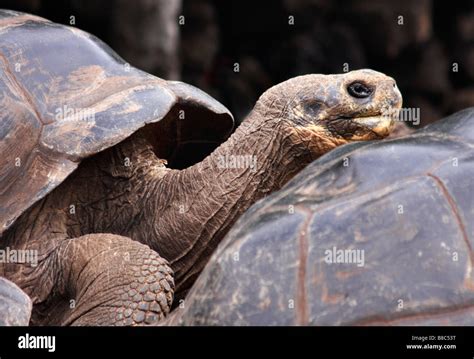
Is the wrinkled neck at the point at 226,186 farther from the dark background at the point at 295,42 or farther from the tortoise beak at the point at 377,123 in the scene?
the dark background at the point at 295,42

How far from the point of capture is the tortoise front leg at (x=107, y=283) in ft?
9.87

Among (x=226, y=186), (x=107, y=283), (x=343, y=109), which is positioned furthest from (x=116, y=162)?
(x=343, y=109)

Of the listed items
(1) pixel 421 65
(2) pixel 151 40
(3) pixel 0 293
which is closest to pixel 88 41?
(3) pixel 0 293

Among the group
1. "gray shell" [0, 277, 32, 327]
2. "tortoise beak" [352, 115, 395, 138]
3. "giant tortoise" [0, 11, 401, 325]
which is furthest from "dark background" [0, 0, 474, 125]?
"gray shell" [0, 277, 32, 327]

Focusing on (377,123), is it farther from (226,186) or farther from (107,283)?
(107,283)

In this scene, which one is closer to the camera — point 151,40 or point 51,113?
point 51,113

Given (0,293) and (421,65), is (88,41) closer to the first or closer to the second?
(0,293)

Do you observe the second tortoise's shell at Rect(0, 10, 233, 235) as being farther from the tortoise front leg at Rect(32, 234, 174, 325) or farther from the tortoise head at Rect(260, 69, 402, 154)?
the tortoise head at Rect(260, 69, 402, 154)

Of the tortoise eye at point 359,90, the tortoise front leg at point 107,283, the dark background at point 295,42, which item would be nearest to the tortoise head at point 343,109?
the tortoise eye at point 359,90

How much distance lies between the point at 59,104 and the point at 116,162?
0.30m

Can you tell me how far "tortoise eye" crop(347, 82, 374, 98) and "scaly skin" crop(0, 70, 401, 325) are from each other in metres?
0.01

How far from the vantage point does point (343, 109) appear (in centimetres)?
337
